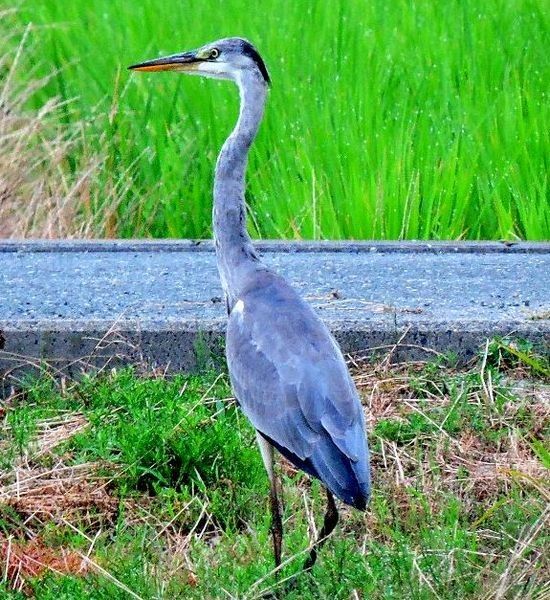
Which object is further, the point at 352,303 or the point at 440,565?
the point at 352,303

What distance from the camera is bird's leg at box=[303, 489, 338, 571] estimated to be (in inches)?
123

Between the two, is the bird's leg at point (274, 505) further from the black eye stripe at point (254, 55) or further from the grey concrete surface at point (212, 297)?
the grey concrete surface at point (212, 297)

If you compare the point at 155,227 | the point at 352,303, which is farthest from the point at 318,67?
the point at 352,303

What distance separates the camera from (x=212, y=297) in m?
4.90

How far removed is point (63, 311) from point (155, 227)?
73.8 inches

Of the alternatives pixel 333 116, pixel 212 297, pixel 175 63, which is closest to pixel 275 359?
pixel 175 63

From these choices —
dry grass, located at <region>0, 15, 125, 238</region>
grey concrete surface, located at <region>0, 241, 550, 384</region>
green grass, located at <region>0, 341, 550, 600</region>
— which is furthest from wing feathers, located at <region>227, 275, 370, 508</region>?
dry grass, located at <region>0, 15, 125, 238</region>

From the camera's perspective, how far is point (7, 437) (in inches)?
153

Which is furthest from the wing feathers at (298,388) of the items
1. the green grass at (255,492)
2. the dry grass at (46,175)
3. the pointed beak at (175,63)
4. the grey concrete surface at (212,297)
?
the dry grass at (46,175)

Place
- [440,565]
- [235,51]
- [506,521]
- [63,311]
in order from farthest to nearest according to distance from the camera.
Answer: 1. [63,311]
2. [235,51]
3. [506,521]
4. [440,565]

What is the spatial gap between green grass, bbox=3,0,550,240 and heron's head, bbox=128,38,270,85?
199 centimetres

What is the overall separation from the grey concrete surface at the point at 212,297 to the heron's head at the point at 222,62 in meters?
0.92

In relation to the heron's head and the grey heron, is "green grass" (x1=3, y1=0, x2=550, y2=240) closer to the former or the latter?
the heron's head

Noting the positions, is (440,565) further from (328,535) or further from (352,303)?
(352,303)
